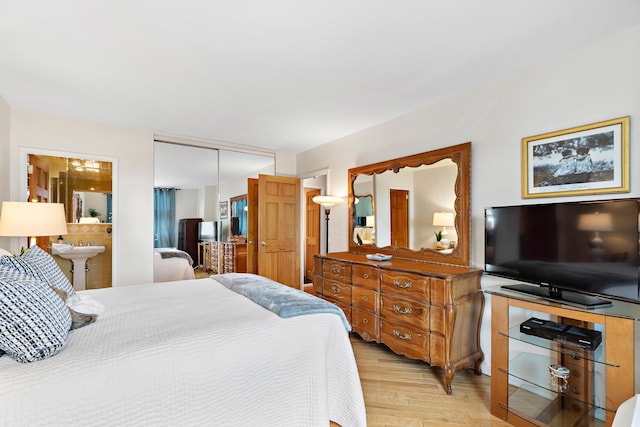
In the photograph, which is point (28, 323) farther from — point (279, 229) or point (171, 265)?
point (279, 229)

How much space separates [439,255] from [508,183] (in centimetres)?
85

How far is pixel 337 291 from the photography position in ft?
10.6

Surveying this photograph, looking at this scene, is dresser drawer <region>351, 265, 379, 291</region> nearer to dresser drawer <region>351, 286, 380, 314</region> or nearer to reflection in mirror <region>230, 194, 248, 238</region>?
dresser drawer <region>351, 286, 380, 314</region>

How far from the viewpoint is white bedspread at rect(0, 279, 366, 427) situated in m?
1.07

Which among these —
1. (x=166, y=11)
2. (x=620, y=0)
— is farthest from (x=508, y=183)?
(x=166, y=11)

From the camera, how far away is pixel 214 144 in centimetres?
443

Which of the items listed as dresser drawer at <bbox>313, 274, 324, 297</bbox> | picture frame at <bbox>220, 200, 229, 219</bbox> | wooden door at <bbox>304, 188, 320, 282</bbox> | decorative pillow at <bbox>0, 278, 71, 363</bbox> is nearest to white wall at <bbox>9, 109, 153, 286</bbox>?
picture frame at <bbox>220, 200, 229, 219</bbox>

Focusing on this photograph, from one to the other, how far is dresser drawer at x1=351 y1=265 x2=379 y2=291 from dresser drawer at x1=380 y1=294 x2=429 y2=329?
15 cm

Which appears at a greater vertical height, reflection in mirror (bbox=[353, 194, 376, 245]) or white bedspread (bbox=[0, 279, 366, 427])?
reflection in mirror (bbox=[353, 194, 376, 245])

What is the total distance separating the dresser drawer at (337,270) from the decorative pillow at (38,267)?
2198 mm

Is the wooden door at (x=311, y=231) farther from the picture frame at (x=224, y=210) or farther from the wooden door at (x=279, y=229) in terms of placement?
the picture frame at (x=224, y=210)

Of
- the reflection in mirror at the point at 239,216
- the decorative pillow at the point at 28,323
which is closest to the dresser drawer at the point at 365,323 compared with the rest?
the decorative pillow at the point at 28,323

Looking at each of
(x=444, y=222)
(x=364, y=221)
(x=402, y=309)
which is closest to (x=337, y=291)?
(x=402, y=309)

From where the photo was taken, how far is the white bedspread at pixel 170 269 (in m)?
4.03
